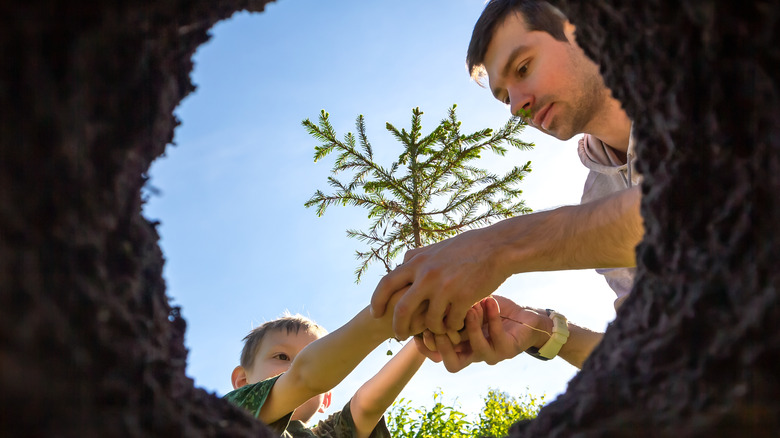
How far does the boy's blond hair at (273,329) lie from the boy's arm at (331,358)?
181cm

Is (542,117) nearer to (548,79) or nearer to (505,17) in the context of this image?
(548,79)

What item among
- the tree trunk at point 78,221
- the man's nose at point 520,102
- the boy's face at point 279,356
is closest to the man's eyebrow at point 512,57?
the man's nose at point 520,102

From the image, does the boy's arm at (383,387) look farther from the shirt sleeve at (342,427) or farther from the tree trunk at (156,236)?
the tree trunk at (156,236)

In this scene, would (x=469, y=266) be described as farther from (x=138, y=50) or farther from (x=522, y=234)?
(x=138, y=50)

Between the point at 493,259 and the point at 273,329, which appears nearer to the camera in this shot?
the point at 493,259

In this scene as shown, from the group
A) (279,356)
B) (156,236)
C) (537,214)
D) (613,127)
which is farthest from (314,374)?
(613,127)

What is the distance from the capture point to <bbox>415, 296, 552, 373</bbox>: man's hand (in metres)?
2.80

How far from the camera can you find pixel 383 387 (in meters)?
3.58

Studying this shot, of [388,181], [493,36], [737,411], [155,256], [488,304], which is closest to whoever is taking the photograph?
[737,411]

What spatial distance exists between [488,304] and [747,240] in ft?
7.73

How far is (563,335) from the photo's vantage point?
344 cm

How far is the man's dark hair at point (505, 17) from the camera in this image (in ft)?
14.2

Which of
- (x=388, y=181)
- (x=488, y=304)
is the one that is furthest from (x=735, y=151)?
(x=388, y=181)

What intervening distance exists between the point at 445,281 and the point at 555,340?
4.86 ft
